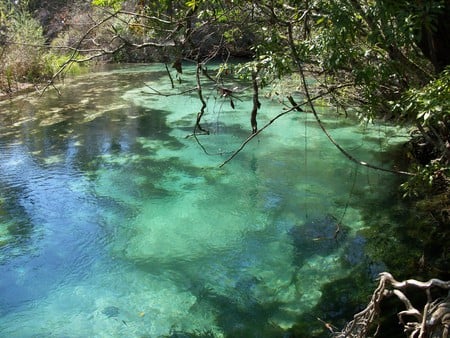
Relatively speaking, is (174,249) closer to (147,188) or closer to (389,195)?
(147,188)

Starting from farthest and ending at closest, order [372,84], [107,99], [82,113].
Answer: [107,99], [82,113], [372,84]

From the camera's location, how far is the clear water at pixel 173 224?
4086 mm

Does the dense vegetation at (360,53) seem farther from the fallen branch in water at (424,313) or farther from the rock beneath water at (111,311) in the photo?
the rock beneath water at (111,311)

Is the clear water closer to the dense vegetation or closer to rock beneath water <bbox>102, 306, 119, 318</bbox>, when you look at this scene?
rock beneath water <bbox>102, 306, 119, 318</bbox>

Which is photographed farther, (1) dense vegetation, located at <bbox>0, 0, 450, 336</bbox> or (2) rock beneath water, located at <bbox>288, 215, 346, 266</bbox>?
(2) rock beneath water, located at <bbox>288, 215, 346, 266</bbox>

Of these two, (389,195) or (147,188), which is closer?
(389,195)

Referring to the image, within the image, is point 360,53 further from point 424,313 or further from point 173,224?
point 173,224

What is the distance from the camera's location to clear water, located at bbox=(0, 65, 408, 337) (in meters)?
4.09

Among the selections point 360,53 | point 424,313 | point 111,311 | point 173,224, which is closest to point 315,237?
point 173,224

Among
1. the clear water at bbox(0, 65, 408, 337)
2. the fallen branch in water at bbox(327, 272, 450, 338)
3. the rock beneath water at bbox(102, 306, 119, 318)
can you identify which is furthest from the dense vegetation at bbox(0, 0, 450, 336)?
the rock beneath water at bbox(102, 306, 119, 318)

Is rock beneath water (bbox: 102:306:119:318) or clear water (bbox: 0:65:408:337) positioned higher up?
clear water (bbox: 0:65:408:337)

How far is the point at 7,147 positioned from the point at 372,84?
8.14 m

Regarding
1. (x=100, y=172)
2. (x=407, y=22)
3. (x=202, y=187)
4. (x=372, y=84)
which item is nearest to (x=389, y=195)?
(x=202, y=187)

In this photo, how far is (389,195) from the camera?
6.09m
